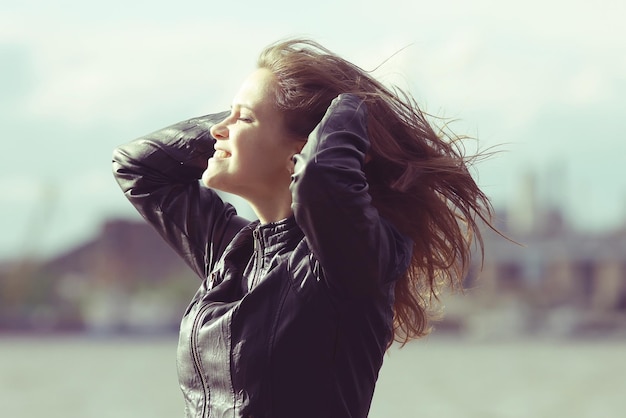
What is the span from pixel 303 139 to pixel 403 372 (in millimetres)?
43127

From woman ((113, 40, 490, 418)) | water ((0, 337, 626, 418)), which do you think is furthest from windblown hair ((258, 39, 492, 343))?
water ((0, 337, 626, 418))

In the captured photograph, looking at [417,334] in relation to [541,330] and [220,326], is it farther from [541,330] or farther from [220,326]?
[541,330]

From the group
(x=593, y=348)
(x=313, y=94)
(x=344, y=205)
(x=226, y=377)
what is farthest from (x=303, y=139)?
(x=593, y=348)

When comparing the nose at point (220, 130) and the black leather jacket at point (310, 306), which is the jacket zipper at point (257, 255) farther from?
the nose at point (220, 130)

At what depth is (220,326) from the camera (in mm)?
1954

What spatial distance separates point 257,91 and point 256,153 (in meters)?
0.10

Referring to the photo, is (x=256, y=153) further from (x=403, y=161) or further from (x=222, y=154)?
(x=403, y=161)

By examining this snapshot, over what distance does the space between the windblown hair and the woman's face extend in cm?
2

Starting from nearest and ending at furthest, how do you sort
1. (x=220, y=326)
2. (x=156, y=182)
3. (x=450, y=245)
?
(x=220, y=326) → (x=450, y=245) → (x=156, y=182)

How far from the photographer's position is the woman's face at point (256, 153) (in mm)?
2057

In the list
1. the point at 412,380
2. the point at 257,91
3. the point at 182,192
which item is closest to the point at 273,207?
the point at 257,91

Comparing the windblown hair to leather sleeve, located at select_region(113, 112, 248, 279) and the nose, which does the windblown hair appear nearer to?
the nose

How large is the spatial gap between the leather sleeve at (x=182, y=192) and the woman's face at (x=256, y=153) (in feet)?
0.77

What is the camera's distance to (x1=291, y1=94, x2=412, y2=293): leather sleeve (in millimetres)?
1827
